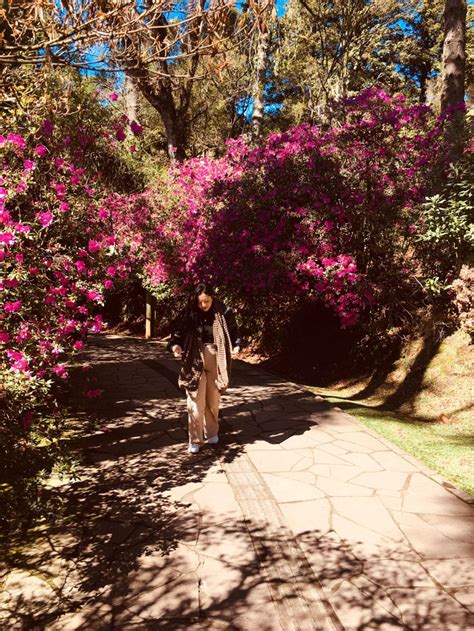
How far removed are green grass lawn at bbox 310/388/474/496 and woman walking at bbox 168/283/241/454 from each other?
2.35 m

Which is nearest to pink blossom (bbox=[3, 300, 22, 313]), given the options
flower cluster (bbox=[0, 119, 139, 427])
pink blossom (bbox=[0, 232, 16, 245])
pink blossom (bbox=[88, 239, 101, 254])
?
flower cluster (bbox=[0, 119, 139, 427])

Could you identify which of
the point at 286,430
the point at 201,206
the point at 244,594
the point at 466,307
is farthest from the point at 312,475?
the point at 201,206

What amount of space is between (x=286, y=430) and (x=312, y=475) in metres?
1.39

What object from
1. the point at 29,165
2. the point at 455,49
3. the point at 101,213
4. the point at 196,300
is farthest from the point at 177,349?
the point at 455,49

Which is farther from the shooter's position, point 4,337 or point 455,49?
point 455,49

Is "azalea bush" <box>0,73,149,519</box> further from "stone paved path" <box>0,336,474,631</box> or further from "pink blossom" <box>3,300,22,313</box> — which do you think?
"stone paved path" <box>0,336,474,631</box>

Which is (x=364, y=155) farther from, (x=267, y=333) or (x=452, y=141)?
(x=267, y=333)

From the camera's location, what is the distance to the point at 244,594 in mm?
3016

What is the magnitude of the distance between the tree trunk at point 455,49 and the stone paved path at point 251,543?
24.9 feet

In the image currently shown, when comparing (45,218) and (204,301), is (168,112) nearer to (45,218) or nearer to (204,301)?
(204,301)

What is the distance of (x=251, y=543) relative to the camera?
358 centimetres

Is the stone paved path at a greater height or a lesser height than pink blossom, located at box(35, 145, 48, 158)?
lesser

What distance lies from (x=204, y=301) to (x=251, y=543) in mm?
2623

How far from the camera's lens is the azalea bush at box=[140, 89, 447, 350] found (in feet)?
28.4
